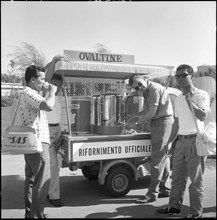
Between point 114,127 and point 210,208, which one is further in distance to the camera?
point 114,127

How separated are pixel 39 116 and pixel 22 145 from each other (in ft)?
1.31

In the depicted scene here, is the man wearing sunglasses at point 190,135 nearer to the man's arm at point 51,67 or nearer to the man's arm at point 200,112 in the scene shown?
the man's arm at point 200,112

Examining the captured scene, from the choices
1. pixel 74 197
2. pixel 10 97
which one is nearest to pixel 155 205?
pixel 74 197

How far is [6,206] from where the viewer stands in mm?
4008

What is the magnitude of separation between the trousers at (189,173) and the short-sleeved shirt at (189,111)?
0.11 m

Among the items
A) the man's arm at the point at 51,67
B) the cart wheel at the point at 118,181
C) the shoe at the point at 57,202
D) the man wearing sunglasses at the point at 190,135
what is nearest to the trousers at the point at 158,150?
the cart wheel at the point at 118,181

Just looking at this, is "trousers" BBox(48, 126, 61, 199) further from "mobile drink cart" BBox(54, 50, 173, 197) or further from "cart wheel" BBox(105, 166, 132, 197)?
"cart wheel" BBox(105, 166, 132, 197)

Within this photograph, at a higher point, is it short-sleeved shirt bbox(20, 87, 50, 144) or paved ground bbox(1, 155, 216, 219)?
short-sleeved shirt bbox(20, 87, 50, 144)

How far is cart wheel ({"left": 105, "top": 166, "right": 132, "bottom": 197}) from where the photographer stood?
4.24 m

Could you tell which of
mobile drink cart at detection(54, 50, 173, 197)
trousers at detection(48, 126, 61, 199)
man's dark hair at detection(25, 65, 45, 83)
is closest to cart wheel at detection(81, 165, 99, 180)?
mobile drink cart at detection(54, 50, 173, 197)

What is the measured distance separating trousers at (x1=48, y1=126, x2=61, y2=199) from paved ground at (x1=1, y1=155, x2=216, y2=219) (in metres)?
0.22

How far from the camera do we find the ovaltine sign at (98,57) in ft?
13.5

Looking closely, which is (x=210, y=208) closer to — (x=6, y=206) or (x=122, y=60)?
(x=122, y=60)

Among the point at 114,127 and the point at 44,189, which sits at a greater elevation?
the point at 114,127
